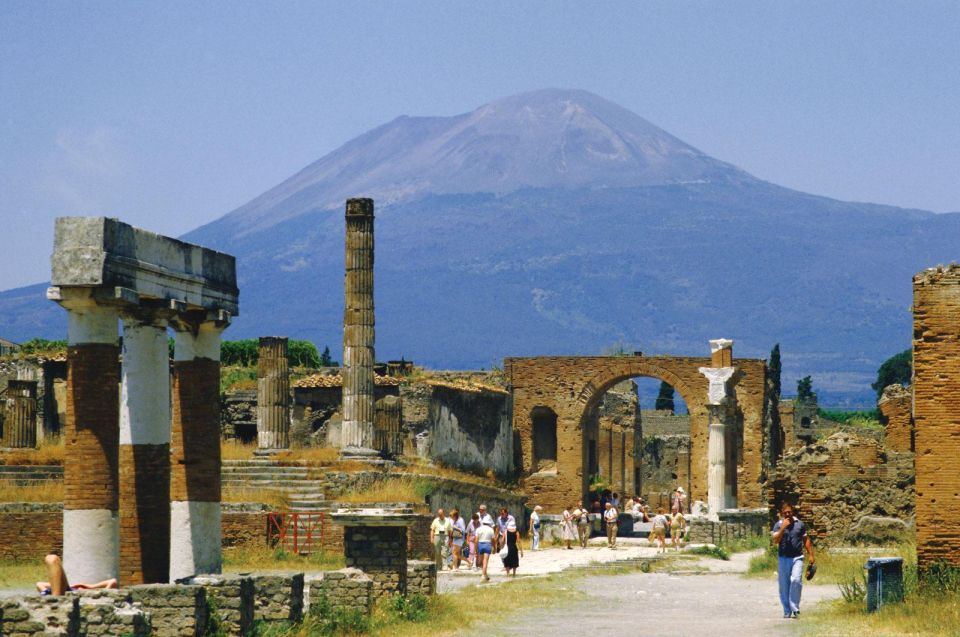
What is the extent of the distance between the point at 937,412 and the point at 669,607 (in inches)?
220

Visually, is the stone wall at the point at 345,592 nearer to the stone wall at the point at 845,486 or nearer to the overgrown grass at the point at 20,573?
the overgrown grass at the point at 20,573

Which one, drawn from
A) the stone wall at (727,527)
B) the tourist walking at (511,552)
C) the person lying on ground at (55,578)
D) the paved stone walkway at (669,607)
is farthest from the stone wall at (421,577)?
the stone wall at (727,527)

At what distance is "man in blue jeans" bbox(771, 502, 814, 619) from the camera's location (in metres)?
23.8

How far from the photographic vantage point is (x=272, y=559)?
33688 mm

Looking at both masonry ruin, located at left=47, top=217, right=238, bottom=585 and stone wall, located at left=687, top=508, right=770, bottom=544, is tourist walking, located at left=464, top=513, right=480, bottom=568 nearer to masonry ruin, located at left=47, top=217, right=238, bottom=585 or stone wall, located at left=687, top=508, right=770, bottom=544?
stone wall, located at left=687, top=508, right=770, bottom=544

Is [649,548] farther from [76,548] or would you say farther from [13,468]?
[76,548]

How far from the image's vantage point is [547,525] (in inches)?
2185

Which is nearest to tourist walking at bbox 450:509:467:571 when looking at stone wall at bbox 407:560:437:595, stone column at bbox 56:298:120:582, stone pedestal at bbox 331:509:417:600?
stone wall at bbox 407:560:437:595

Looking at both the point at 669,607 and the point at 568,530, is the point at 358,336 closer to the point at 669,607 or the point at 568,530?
the point at 568,530

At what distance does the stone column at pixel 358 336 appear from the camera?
144 feet

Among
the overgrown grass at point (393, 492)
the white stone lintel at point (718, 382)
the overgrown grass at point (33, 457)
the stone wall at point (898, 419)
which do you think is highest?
the white stone lintel at point (718, 382)

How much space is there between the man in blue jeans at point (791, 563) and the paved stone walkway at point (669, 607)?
0.30m

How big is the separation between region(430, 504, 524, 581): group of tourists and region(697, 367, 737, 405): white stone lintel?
12341 mm

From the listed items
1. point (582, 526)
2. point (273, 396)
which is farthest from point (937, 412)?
point (582, 526)
